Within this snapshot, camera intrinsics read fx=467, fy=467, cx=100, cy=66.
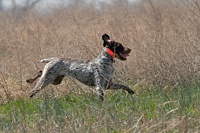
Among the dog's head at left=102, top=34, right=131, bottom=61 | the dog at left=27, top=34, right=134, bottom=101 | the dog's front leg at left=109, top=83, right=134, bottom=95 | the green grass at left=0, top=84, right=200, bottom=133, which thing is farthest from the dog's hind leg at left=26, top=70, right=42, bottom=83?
the dog's front leg at left=109, top=83, right=134, bottom=95

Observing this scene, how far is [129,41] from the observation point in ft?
28.4

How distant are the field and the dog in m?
0.15

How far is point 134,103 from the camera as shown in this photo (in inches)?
214

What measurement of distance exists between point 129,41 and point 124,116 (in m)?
3.85

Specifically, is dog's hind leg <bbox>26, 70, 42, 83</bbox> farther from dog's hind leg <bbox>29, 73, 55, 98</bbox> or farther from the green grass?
the green grass

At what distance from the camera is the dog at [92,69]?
22.2 feet

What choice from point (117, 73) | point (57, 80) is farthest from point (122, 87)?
point (57, 80)

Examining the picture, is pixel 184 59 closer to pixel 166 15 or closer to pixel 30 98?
pixel 30 98

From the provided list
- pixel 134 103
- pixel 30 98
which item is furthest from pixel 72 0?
pixel 134 103

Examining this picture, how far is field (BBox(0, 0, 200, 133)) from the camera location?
181 inches

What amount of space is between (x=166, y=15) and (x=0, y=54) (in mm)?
4971

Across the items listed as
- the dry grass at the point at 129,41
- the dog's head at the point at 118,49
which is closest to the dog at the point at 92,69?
the dog's head at the point at 118,49

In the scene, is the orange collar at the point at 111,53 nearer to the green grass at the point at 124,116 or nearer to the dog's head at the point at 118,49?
the dog's head at the point at 118,49

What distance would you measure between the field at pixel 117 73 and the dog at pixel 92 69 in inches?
5.7
